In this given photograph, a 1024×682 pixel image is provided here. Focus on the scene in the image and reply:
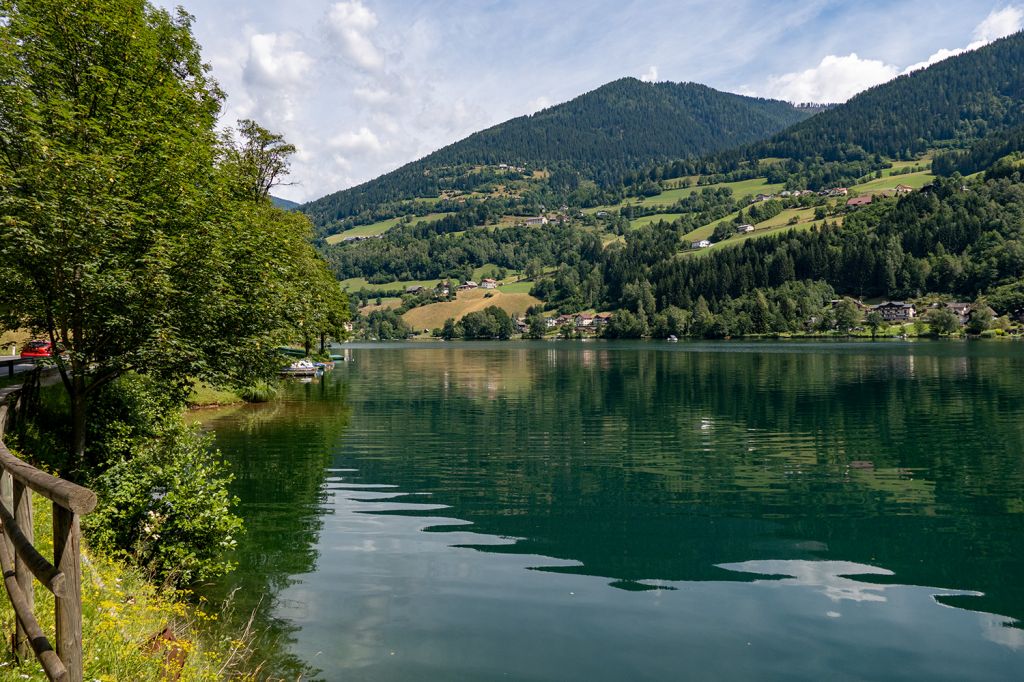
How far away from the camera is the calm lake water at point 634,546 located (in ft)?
47.2

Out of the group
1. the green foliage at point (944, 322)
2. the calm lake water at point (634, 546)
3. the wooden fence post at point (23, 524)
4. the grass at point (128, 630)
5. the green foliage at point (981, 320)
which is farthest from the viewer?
the green foliage at point (944, 322)

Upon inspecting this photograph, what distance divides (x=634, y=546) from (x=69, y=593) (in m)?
17.8

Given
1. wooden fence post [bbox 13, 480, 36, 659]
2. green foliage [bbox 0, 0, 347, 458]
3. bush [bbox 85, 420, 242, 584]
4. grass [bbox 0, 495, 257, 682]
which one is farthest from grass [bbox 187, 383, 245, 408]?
wooden fence post [bbox 13, 480, 36, 659]

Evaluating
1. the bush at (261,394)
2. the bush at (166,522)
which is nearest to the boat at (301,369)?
the bush at (261,394)

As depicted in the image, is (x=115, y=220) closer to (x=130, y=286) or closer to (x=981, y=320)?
(x=130, y=286)

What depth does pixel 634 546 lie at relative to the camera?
21562mm

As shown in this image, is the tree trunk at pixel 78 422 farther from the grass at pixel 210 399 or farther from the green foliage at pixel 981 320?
the green foliage at pixel 981 320

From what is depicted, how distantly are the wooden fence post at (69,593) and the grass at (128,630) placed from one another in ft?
5.19

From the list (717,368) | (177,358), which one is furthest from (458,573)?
(717,368)

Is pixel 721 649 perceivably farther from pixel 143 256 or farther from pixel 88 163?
pixel 88 163

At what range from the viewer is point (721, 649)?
47.8 feet

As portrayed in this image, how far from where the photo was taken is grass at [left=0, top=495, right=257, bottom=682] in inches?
347

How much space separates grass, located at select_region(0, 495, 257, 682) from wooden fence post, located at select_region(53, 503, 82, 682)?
62.3 inches

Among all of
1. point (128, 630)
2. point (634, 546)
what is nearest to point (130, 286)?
point (128, 630)
